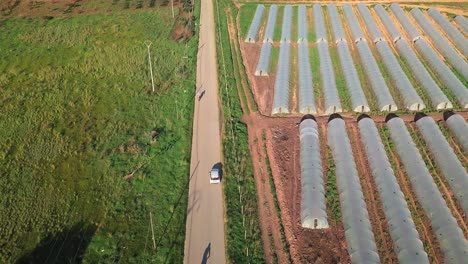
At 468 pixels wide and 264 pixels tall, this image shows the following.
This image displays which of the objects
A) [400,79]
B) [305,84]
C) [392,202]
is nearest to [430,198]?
[392,202]

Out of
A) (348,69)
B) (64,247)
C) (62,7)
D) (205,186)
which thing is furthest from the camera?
(62,7)

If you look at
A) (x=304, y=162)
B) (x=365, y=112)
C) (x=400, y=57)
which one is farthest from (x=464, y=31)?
(x=304, y=162)

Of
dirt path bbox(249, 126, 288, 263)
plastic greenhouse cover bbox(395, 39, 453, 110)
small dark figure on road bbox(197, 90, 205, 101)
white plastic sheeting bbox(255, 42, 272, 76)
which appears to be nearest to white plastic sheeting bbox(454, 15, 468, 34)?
plastic greenhouse cover bbox(395, 39, 453, 110)

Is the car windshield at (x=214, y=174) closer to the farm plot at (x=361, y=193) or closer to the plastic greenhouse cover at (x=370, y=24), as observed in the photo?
the farm plot at (x=361, y=193)

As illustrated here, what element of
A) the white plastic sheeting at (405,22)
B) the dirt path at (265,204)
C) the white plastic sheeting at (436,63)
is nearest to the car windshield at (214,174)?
the dirt path at (265,204)

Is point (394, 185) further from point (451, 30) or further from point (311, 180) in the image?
point (451, 30)

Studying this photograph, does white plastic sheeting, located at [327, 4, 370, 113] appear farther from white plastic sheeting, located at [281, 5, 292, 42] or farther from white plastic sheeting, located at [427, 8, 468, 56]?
white plastic sheeting, located at [427, 8, 468, 56]
